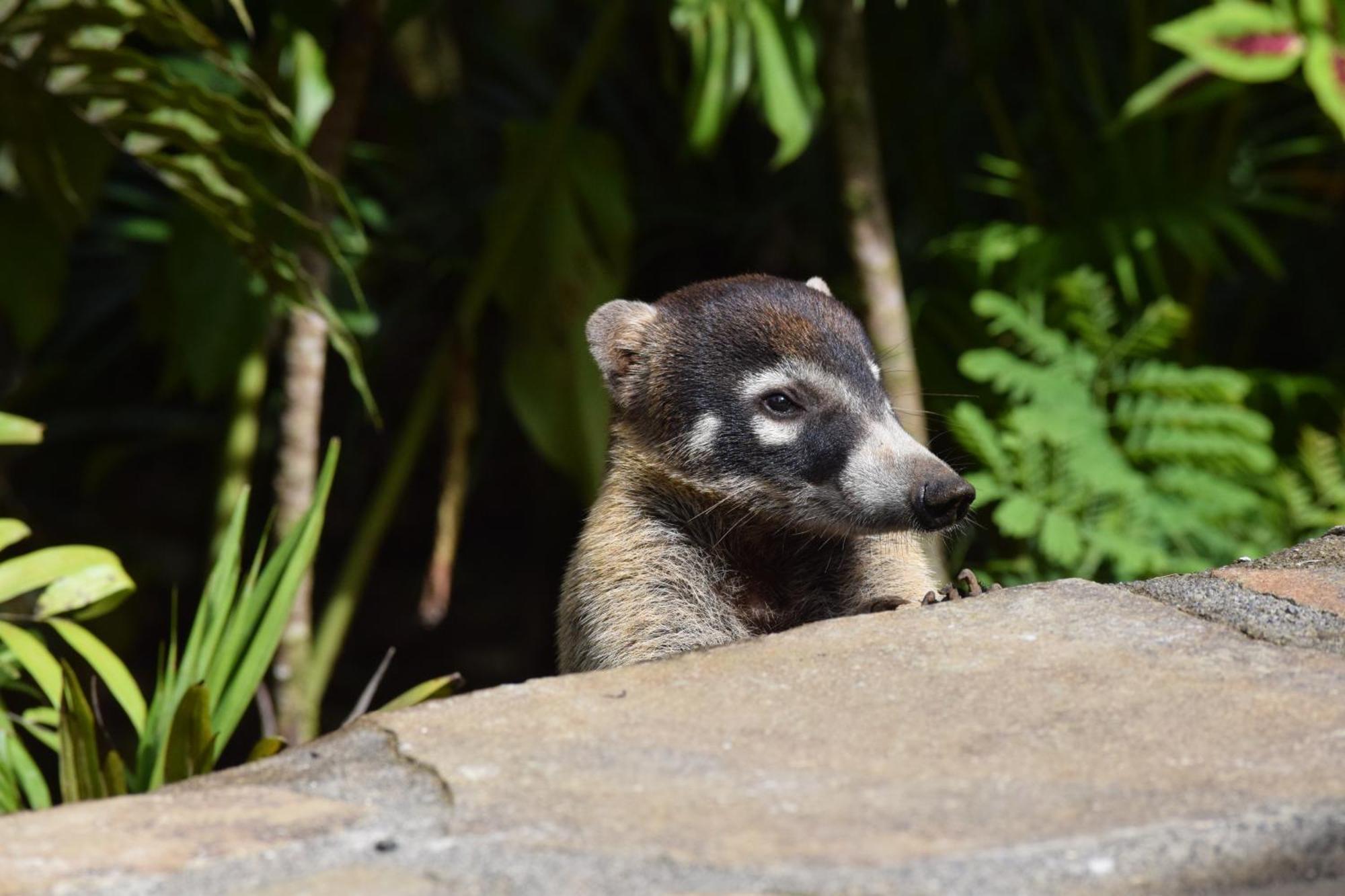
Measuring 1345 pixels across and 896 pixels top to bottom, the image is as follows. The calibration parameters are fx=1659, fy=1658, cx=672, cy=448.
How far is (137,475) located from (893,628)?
7.51m

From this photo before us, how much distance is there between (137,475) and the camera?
9.56 metres

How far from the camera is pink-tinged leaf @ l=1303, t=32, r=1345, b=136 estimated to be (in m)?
5.27

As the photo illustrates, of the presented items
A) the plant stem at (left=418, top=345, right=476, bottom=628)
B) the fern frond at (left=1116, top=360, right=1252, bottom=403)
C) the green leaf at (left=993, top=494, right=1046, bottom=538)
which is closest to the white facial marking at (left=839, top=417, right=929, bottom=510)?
the green leaf at (left=993, top=494, right=1046, bottom=538)

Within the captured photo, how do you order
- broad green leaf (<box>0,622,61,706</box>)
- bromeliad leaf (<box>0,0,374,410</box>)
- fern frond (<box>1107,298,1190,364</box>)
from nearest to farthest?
broad green leaf (<box>0,622,61,706</box>) → bromeliad leaf (<box>0,0,374,410</box>) → fern frond (<box>1107,298,1190,364</box>)

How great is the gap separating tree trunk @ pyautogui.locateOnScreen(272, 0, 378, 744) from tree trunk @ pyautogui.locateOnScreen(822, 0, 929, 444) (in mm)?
1630

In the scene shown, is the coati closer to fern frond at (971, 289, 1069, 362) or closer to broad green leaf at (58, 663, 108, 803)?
broad green leaf at (58, 663, 108, 803)

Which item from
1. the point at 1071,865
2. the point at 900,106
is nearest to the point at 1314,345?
the point at 900,106

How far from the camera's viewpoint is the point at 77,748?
11.6 ft

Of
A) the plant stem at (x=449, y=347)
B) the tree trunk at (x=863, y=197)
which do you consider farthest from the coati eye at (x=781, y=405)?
the plant stem at (x=449, y=347)

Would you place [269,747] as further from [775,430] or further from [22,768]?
[775,430]

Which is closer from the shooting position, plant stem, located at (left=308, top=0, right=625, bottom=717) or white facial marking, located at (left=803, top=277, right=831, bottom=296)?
white facial marking, located at (left=803, top=277, right=831, bottom=296)

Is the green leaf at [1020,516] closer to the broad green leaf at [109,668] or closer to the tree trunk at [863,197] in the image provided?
the tree trunk at [863,197]

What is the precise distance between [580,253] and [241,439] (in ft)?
4.96

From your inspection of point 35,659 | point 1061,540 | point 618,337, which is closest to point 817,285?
point 618,337
